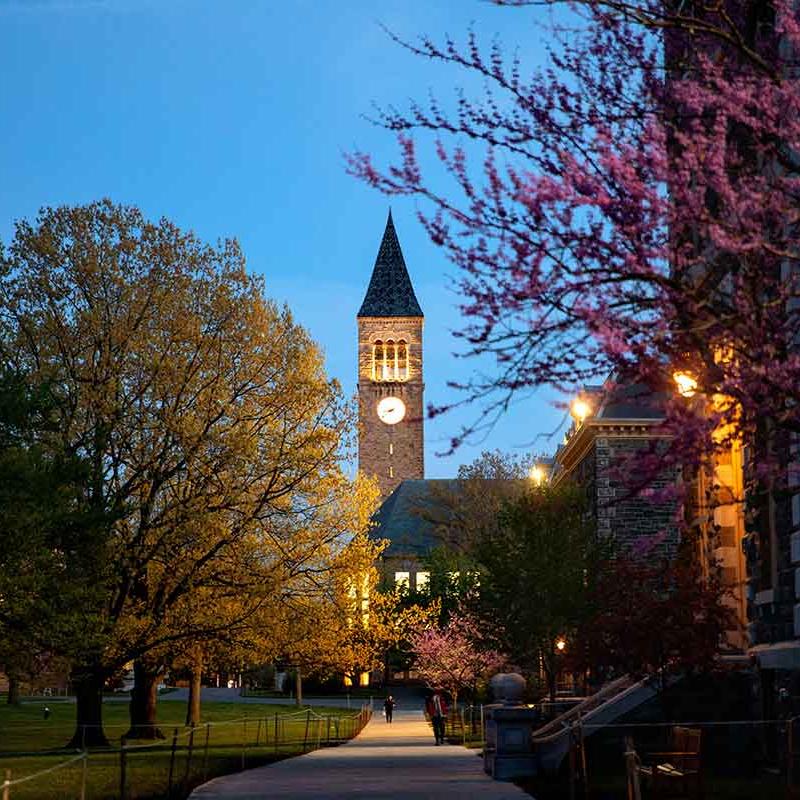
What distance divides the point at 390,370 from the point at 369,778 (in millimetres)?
123271

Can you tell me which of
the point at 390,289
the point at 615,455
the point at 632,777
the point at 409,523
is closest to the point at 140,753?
the point at 615,455

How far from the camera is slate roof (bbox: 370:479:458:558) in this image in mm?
126438

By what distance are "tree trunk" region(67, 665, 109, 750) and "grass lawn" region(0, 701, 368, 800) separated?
66cm

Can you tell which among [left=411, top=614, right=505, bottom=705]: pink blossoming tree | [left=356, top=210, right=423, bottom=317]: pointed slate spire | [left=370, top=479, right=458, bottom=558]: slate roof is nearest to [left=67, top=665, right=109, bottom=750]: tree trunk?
[left=411, top=614, right=505, bottom=705]: pink blossoming tree

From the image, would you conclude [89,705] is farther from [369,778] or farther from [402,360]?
[402,360]

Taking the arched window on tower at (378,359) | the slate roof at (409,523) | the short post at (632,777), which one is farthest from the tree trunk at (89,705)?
the arched window on tower at (378,359)

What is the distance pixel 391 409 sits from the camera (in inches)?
5753

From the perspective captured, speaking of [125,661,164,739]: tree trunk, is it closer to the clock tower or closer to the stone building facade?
the stone building facade

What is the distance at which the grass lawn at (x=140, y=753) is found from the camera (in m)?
25.2

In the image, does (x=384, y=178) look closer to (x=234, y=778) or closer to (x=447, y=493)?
(x=234, y=778)

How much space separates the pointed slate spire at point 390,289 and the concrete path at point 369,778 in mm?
114006

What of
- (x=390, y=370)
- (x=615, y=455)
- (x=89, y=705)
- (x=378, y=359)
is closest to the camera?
(x=89, y=705)

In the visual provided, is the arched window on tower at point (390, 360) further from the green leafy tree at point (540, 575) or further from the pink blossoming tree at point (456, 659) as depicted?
the green leafy tree at point (540, 575)

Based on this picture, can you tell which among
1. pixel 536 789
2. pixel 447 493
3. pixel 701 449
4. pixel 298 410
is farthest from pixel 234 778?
pixel 447 493
